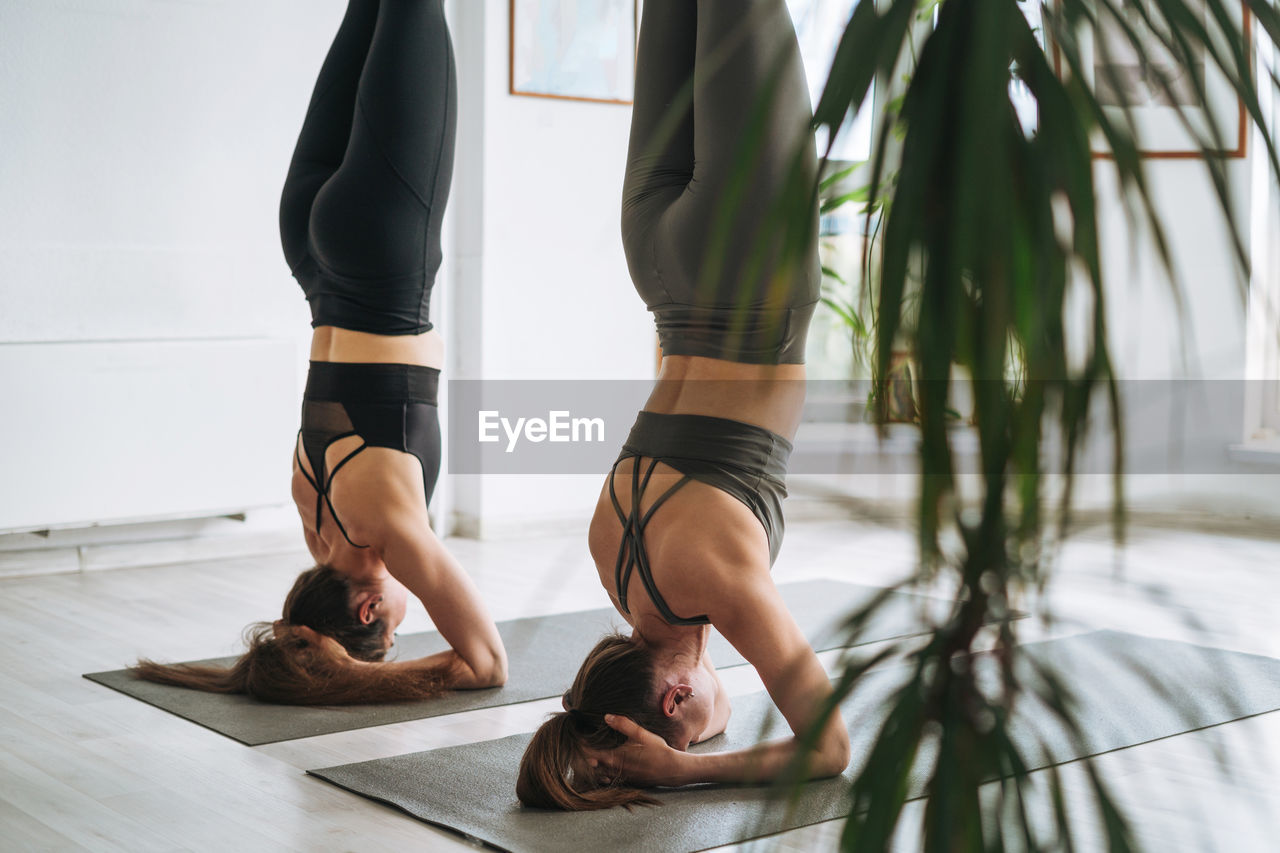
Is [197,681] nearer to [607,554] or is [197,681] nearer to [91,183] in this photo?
[607,554]

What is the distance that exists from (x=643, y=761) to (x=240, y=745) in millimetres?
838

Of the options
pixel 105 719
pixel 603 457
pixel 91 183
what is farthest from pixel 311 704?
pixel 603 457

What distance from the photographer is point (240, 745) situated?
8.02 ft

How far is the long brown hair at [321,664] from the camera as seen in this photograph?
2.76 metres

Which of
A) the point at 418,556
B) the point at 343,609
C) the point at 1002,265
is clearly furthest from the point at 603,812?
the point at 1002,265

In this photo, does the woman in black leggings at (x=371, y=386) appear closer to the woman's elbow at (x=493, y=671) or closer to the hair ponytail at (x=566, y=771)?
the woman's elbow at (x=493, y=671)

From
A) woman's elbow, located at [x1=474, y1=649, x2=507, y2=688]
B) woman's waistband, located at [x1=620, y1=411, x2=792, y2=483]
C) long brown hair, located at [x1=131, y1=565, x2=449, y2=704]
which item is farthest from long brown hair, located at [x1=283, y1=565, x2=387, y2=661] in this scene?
woman's waistband, located at [x1=620, y1=411, x2=792, y2=483]

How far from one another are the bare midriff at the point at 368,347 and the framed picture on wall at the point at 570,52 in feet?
8.15

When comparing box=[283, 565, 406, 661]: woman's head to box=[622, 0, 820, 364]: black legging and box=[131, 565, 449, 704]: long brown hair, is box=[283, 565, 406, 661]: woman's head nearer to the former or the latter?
box=[131, 565, 449, 704]: long brown hair

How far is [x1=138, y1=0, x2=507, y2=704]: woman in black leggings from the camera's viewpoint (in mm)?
2688

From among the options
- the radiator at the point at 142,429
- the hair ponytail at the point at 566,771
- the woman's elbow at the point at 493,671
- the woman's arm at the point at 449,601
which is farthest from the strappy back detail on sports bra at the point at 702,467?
the radiator at the point at 142,429

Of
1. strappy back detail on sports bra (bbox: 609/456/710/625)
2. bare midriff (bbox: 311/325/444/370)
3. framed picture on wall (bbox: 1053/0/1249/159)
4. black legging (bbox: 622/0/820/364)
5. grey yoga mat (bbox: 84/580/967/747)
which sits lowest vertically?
grey yoga mat (bbox: 84/580/967/747)

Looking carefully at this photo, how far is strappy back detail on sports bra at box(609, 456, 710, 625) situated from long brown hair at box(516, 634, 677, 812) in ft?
0.35

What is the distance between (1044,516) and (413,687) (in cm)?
248
